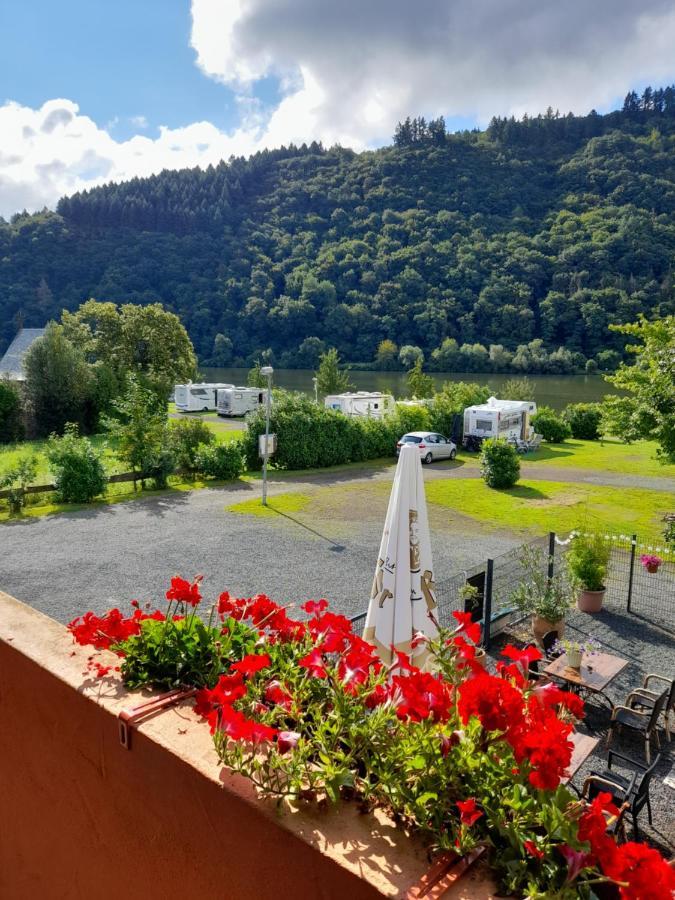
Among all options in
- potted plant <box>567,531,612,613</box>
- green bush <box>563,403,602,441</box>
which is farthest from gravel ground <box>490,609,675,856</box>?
green bush <box>563,403,602,441</box>

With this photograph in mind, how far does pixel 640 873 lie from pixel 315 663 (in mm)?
820

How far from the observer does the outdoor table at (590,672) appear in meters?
5.65

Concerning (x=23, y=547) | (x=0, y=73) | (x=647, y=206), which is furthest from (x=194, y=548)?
(x=647, y=206)

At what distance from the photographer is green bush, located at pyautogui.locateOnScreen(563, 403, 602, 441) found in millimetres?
28719

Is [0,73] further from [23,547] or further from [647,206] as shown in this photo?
[647,206]

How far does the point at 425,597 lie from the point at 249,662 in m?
3.97

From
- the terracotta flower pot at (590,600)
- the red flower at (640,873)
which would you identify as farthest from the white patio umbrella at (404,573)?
the red flower at (640,873)

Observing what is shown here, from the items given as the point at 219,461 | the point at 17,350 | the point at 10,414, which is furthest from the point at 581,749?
the point at 17,350

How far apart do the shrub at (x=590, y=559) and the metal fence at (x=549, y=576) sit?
252 millimetres

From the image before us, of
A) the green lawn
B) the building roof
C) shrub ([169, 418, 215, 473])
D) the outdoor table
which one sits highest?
the building roof

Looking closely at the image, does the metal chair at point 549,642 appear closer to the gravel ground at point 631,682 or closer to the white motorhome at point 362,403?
the gravel ground at point 631,682

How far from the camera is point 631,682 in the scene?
6.51m

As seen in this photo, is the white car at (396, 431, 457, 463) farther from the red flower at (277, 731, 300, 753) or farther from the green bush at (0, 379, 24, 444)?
the red flower at (277, 731, 300, 753)

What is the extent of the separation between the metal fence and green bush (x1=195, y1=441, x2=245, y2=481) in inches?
380
